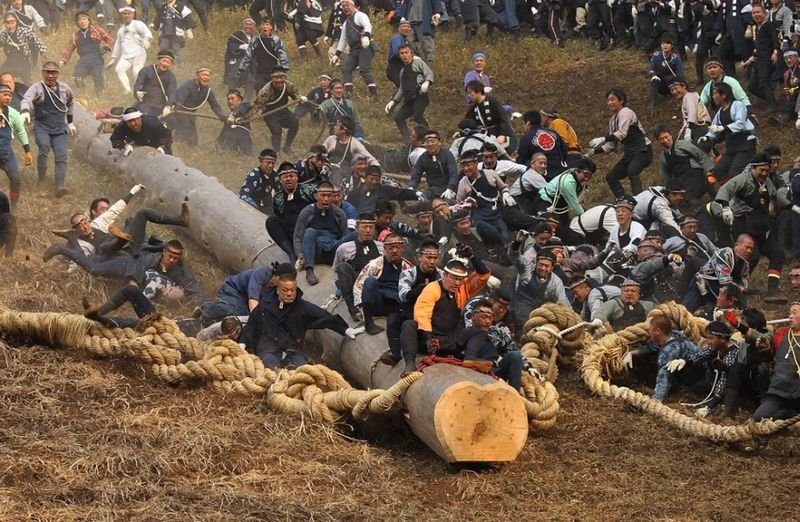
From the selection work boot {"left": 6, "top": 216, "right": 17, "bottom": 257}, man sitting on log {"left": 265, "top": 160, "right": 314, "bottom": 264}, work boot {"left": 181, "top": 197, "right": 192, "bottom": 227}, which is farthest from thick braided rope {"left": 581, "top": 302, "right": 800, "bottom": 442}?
work boot {"left": 6, "top": 216, "right": 17, "bottom": 257}

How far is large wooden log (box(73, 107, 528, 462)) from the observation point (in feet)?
30.9

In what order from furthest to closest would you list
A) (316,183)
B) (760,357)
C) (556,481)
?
(316,183), (760,357), (556,481)

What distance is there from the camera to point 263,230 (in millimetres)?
14688

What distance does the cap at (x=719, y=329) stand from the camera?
11.0m

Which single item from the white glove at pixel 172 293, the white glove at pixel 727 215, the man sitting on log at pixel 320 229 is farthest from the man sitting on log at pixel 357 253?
the white glove at pixel 727 215

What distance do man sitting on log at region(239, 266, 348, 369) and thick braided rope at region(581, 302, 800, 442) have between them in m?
2.29

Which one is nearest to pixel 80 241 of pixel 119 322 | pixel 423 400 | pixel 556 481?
pixel 119 322

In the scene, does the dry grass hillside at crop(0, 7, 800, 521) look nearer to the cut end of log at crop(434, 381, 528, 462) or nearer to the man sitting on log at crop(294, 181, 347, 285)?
the cut end of log at crop(434, 381, 528, 462)

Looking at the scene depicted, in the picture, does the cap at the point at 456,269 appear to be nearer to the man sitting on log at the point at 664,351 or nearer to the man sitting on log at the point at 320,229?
the man sitting on log at the point at 664,351

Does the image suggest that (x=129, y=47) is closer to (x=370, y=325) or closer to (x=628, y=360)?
(x=370, y=325)

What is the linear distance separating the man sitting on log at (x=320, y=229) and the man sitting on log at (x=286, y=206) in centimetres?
43

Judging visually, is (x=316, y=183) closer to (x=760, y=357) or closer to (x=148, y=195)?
(x=148, y=195)

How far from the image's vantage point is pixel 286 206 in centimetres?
1405

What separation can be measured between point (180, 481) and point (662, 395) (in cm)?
466
